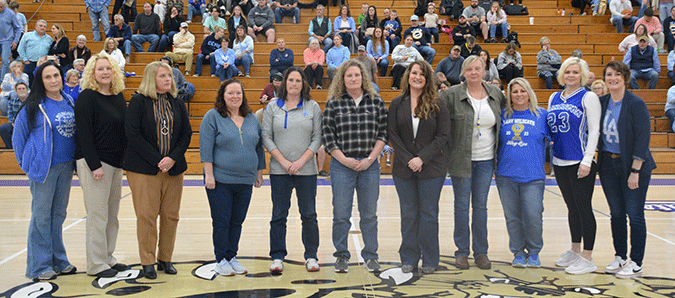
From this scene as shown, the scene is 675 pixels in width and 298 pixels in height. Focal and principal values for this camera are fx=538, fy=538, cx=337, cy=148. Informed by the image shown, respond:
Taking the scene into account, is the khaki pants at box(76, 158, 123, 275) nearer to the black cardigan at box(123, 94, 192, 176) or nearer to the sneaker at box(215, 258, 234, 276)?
the black cardigan at box(123, 94, 192, 176)

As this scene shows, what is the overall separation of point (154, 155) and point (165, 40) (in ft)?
32.8

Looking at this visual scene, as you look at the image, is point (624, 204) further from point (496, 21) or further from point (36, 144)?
point (496, 21)

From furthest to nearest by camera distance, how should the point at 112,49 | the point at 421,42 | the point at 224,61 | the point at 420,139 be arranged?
the point at 421,42, the point at 224,61, the point at 112,49, the point at 420,139

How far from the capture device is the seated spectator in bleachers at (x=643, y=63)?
1153 cm

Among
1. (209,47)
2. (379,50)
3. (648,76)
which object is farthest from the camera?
(209,47)

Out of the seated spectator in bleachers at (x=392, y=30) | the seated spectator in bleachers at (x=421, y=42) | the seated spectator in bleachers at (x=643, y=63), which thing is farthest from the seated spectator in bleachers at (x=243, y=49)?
the seated spectator in bleachers at (x=643, y=63)

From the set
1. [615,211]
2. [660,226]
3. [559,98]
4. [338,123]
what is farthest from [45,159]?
[660,226]

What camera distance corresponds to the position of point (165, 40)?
1293cm

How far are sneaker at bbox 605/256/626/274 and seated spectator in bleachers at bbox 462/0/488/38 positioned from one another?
33.1 feet

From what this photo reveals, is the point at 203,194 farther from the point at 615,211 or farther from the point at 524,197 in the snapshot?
the point at 615,211

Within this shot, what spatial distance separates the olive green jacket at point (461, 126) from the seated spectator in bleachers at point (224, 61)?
26.8 ft

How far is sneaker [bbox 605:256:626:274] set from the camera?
3982 millimetres

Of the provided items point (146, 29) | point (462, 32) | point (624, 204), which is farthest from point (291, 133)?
point (146, 29)

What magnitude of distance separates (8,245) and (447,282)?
12.6 feet
